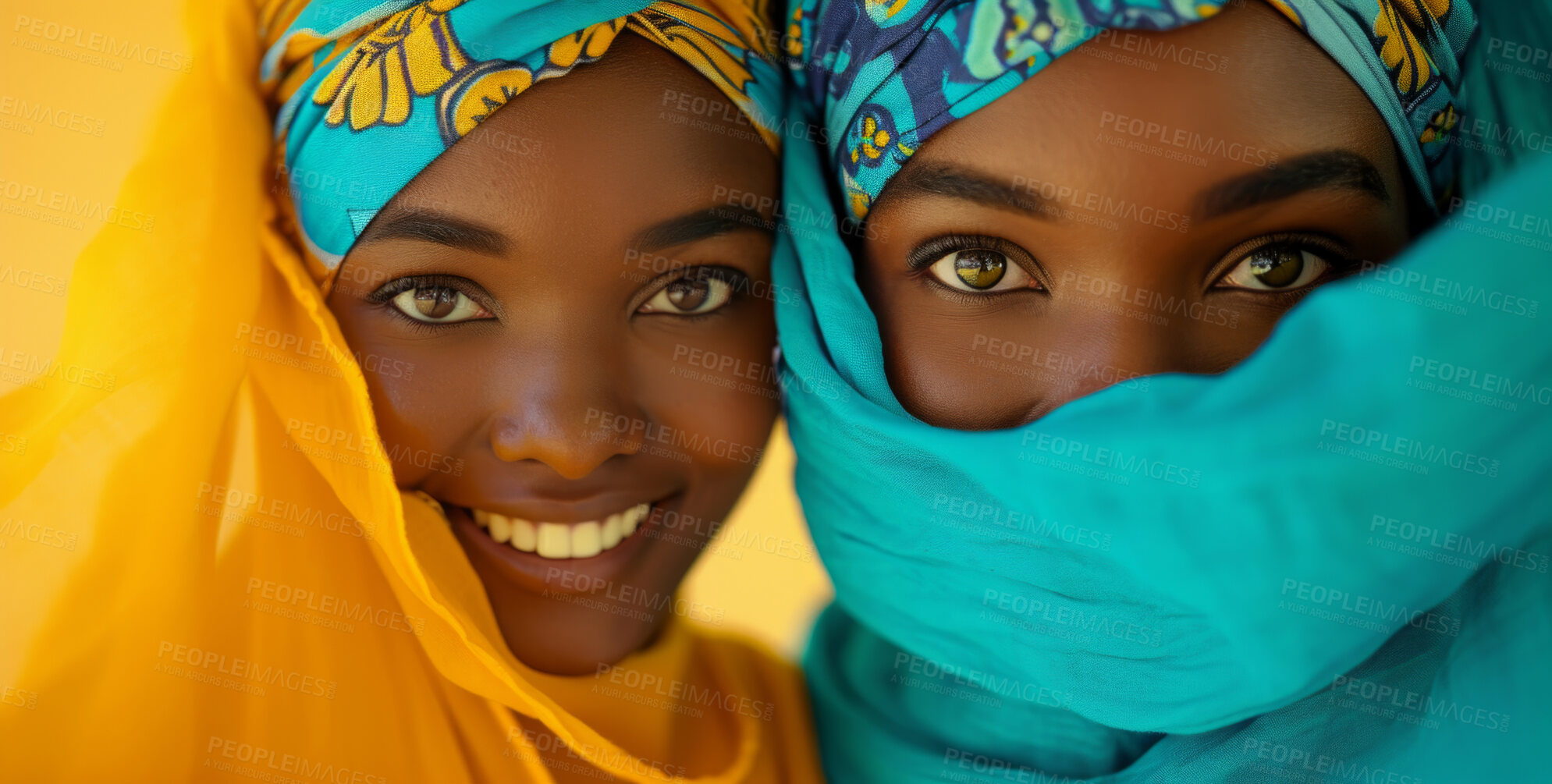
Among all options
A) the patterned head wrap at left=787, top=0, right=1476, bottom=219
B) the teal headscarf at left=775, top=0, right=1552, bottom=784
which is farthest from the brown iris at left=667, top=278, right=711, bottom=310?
the patterned head wrap at left=787, top=0, right=1476, bottom=219

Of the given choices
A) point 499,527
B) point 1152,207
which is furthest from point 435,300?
point 1152,207

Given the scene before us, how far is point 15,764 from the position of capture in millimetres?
1315

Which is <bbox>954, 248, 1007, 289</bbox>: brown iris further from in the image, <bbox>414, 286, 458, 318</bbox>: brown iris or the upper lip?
<bbox>414, 286, 458, 318</bbox>: brown iris

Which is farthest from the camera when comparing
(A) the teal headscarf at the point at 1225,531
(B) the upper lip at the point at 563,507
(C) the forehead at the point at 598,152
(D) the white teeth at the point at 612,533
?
(D) the white teeth at the point at 612,533

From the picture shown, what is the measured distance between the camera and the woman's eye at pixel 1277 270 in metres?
1.36

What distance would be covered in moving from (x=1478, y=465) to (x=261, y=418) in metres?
1.50

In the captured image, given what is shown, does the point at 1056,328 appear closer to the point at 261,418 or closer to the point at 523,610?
the point at 523,610

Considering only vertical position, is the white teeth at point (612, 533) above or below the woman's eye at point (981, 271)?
below

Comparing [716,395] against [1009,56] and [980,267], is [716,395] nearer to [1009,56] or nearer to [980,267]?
[980,267]

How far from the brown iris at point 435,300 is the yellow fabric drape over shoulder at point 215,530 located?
0.12 metres

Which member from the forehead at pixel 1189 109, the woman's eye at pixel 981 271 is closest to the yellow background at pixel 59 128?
the woman's eye at pixel 981 271

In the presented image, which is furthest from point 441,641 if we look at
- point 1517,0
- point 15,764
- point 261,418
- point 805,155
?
point 1517,0

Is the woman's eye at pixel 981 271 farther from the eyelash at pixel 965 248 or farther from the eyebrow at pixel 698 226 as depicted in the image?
the eyebrow at pixel 698 226

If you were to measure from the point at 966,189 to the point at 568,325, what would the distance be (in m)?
0.54
